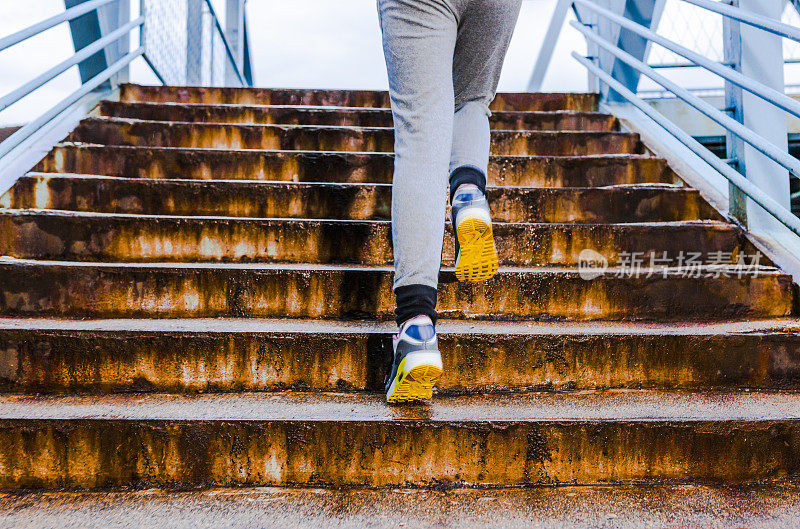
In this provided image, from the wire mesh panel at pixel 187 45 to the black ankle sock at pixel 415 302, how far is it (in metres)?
3.06

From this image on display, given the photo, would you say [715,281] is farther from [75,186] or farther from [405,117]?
[75,186]

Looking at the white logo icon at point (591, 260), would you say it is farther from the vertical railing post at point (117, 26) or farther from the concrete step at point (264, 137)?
the vertical railing post at point (117, 26)

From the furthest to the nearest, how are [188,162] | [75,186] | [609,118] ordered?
[609,118]
[188,162]
[75,186]

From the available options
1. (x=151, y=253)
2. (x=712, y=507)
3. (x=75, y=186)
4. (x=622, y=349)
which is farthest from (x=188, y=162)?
Answer: (x=712, y=507)

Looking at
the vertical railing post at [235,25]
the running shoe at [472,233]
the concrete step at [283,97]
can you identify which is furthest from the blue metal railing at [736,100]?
the vertical railing post at [235,25]

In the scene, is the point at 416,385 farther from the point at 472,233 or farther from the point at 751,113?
the point at 751,113

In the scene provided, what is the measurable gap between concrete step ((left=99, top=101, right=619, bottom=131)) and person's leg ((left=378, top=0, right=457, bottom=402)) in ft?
5.52

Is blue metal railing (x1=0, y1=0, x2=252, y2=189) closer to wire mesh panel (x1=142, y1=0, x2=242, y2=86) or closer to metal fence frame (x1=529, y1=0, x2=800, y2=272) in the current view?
wire mesh panel (x1=142, y1=0, x2=242, y2=86)

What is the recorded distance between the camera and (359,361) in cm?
130

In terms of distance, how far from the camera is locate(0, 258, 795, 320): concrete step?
145cm

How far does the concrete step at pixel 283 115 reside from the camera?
8.96 ft

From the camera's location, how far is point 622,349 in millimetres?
1321

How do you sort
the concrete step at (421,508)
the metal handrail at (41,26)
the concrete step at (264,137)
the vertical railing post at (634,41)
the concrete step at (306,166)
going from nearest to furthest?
the concrete step at (421,508)
the metal handrail at (41,26)
the concrete step at (306,166)
the concrete step at (264,137)
the vertical railing post at (634,41)

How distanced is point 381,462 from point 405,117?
72 cm
